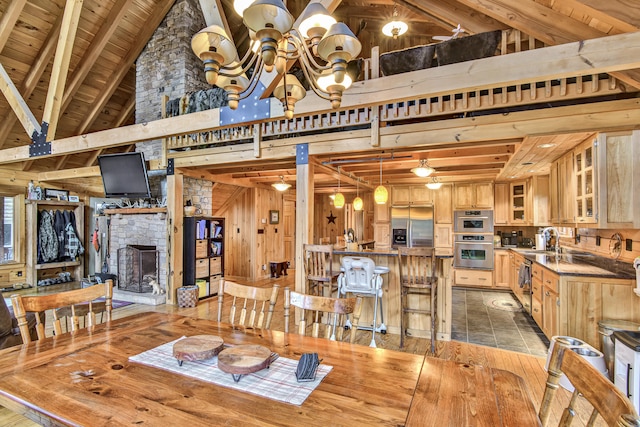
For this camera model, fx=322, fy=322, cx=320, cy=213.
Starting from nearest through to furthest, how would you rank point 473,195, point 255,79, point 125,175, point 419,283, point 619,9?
point 255,79 < point 619,9 < point 419,283 < point 125,175 < point 473,195

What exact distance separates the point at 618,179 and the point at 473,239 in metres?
3.97

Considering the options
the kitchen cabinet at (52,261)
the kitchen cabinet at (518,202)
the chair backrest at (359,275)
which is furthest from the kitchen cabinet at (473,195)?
the kitchen cabinet at (52,261)

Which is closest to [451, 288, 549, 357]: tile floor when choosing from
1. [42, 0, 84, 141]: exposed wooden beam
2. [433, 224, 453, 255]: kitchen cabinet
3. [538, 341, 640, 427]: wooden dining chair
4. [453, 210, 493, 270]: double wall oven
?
[453, 210, 493, 270]: double wall oven

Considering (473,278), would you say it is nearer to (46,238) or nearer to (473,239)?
(473,239)

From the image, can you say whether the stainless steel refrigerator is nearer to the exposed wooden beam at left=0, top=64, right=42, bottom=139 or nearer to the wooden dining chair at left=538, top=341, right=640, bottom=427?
the wooden dining chair at left=538, top=341, right=640, bottom=427

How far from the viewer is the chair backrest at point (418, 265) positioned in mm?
3523

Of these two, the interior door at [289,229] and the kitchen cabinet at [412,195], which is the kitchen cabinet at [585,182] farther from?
the interior door at [289,229]

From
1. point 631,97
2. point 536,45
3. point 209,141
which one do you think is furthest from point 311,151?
point 631,97

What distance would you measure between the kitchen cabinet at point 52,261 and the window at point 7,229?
25cm

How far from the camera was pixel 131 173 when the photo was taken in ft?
18.0

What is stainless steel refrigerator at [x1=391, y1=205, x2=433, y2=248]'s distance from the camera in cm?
718

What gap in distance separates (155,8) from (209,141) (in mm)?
3367

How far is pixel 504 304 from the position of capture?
5562 mm

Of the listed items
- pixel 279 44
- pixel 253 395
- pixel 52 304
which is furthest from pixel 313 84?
pixel 52 304
